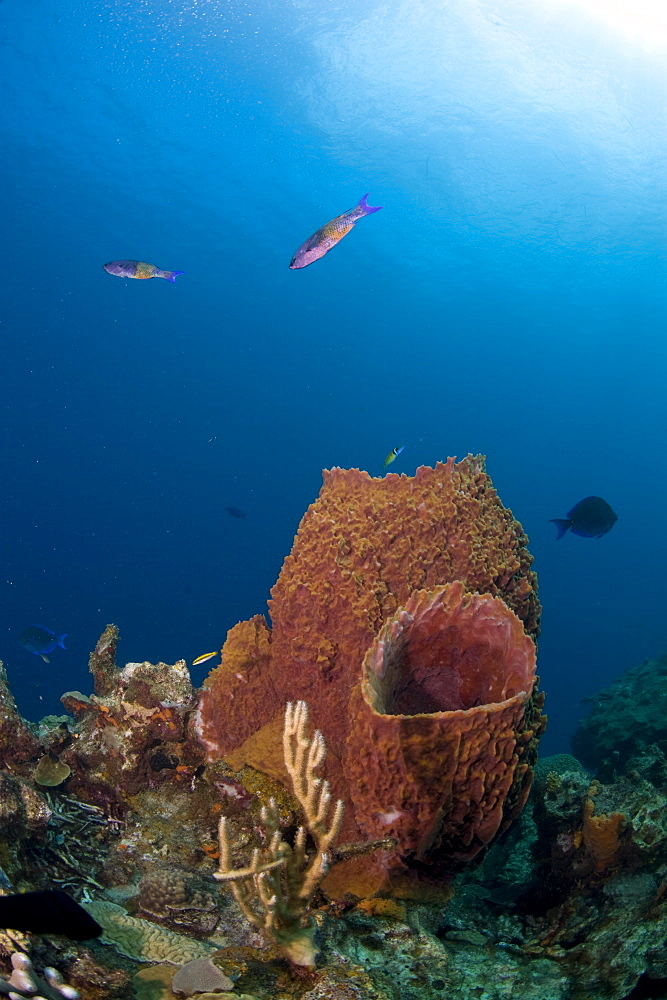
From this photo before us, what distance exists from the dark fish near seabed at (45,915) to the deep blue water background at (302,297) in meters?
19.5

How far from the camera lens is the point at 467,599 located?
10.3 ft

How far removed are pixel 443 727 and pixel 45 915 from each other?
177cm

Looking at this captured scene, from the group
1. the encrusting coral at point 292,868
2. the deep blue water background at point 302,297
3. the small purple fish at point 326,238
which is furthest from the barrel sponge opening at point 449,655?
the deep blue water background at point 302,297

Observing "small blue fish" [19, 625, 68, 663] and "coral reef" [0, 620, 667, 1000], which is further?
"small blue fish" [19, 625, 68, 663]

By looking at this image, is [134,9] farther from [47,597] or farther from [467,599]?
[47,597]

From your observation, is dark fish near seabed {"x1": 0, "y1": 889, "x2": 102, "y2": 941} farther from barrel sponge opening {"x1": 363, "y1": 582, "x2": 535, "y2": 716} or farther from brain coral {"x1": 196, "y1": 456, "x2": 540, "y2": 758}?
brain coral {"x1": 196, "y1": 456, "x2": 540, "y2": 758}

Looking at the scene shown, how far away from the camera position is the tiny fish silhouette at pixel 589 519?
7590 mm

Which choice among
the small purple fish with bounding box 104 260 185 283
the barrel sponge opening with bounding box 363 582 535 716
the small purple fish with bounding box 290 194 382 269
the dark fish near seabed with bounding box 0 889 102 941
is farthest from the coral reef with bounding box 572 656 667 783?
the small purple fish with bounding box 104 260 185 283

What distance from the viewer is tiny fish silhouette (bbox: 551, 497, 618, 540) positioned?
7590 mm

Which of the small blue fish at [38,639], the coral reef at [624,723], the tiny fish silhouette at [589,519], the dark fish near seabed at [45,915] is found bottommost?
the dark fish near seabed at [45,915]

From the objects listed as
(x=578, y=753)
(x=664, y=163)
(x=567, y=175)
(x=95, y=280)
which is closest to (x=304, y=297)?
(x=95, y=280)

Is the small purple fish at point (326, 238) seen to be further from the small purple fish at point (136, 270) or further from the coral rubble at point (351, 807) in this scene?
the small purple fish at point (136, 270)

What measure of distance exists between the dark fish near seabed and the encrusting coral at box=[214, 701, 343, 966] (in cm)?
50

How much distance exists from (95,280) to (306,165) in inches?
1084
